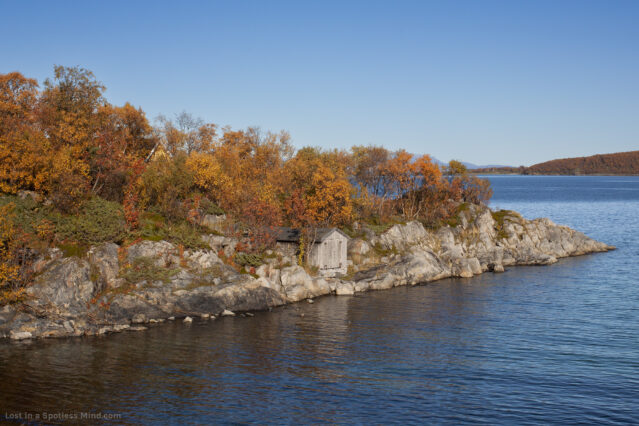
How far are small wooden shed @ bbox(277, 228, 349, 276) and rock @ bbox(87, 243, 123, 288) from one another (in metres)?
21.4

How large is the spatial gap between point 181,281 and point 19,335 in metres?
15.1

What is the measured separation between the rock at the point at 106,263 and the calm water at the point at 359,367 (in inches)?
303

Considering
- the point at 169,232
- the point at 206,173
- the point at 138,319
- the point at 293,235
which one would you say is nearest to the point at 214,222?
the point at 169,232

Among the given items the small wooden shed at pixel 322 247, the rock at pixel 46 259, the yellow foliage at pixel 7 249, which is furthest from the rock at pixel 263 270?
the yellow foliage at pixel 7 249

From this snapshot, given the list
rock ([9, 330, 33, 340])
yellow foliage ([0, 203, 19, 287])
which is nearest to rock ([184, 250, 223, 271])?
yellow foliage ([0, 203, 19, 287])

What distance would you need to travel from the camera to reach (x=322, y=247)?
6362 cm

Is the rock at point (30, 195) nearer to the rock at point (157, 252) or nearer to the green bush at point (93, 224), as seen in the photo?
the green bush at point (93, 224)

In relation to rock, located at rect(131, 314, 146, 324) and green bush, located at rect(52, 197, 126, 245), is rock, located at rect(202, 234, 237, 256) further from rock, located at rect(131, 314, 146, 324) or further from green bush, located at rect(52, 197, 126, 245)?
rock, located at rect(131, 314, 146, 324)

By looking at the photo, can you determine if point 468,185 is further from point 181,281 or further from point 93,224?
point 93,224

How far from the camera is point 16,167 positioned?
5097 cm

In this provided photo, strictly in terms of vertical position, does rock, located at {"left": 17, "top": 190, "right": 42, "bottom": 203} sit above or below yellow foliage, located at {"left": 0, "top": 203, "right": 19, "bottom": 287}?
above

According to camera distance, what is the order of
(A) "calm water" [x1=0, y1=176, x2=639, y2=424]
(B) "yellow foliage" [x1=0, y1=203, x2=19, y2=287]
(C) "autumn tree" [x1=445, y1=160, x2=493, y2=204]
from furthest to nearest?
(C) "autumn tree" [x1=445, y1=160, x2=493, y2=204]
(B) "yellow foliage" [x1=0, y1=203, x2=19, y2=287]
(A) "calm water" [x1=0, y1=176, x2=639, y2=424]

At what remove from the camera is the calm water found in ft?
94.2

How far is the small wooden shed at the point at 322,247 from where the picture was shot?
63469mm
